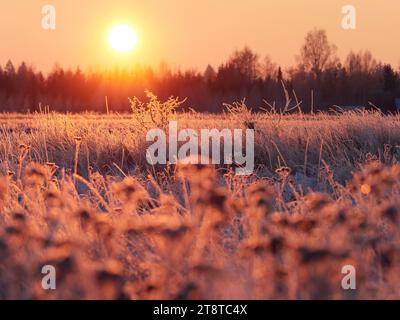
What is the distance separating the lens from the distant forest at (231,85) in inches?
1571

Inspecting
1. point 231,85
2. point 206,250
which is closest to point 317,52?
point 231,85

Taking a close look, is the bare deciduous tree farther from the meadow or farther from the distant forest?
the meadow

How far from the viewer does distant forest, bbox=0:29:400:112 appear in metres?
39.9

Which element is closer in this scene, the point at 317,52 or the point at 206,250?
the point at 206,250

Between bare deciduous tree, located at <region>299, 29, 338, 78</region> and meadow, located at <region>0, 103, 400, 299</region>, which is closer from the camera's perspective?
meadow, located at <region>0, 103, 400, 299</region>

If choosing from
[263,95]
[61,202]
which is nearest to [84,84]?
[263,95]

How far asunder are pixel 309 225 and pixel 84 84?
52832 millimetres

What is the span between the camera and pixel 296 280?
241 cm

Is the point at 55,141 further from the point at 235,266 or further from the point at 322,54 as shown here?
the point at 322,54

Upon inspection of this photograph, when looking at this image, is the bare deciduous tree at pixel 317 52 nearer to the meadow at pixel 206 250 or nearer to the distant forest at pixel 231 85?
the distant forest at pixel 231 85

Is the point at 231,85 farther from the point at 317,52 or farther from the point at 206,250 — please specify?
the point at 206,250

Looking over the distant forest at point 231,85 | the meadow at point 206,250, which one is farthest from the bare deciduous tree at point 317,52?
the meadow at point 206,250

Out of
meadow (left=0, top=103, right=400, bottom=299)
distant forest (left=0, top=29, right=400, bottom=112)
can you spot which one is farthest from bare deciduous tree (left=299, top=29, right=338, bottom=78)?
meadow (left=0, top=103, right=400, bottom=299)

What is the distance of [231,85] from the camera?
46.4m
